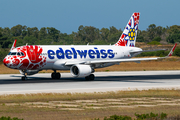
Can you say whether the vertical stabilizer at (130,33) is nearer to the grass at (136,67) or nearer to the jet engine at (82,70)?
the jet engine at (82,70)

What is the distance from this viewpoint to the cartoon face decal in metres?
39.5

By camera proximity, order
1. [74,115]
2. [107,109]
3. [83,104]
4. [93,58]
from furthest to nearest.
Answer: [93,58], [83,104], [107,109], [74,115]

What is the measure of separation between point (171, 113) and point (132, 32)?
1398 inches

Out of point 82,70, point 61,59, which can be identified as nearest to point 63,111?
point 82,70

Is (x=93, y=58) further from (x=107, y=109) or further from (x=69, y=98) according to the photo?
(x=107, y=109)

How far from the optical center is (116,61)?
41.1 metres

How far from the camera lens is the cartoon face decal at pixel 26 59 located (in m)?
39.5

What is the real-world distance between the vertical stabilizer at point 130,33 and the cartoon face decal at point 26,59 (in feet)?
49.3

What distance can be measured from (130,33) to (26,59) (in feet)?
62.6

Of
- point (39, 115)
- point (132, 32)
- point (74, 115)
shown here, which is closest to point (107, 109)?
point (74, 115)

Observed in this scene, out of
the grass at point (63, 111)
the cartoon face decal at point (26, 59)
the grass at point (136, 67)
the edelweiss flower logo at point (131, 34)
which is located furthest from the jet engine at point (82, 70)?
the grass at point (136, 67)

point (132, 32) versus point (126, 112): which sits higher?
point (132, 32)

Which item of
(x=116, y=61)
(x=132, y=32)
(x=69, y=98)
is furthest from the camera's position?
(x=132, y=32)

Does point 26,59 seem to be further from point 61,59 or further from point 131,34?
point 131,34
